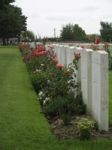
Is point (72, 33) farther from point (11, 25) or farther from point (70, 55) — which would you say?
point (70, 55)

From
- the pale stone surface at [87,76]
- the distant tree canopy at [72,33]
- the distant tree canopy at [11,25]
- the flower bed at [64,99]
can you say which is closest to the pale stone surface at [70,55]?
the flower bed at [64,99]

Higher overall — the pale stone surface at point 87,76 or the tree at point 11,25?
the pale stone surface at point 87,76

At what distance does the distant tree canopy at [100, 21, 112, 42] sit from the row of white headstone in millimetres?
57114

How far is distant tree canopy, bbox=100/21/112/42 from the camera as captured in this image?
234 ft

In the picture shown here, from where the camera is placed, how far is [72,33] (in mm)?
95812

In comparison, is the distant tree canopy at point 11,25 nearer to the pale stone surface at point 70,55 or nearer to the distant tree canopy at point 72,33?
the distant tree canopy at point 72,33

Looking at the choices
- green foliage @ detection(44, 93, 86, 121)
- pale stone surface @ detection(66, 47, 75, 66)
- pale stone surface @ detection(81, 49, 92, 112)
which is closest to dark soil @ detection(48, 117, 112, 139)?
green foliage @ detection(44, 93, 86, 121)

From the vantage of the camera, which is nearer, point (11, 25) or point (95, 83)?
point (95, 83)

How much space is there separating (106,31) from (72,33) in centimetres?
2135

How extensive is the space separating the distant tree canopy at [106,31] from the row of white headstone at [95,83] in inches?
2249

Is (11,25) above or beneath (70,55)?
beneath

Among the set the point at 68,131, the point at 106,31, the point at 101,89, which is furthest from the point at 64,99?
the point at 106,31

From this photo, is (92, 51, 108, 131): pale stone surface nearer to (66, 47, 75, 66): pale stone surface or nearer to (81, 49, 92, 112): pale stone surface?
(81, 49, 92, 112): pale stone surface

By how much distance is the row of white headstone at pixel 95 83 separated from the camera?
902 cm
